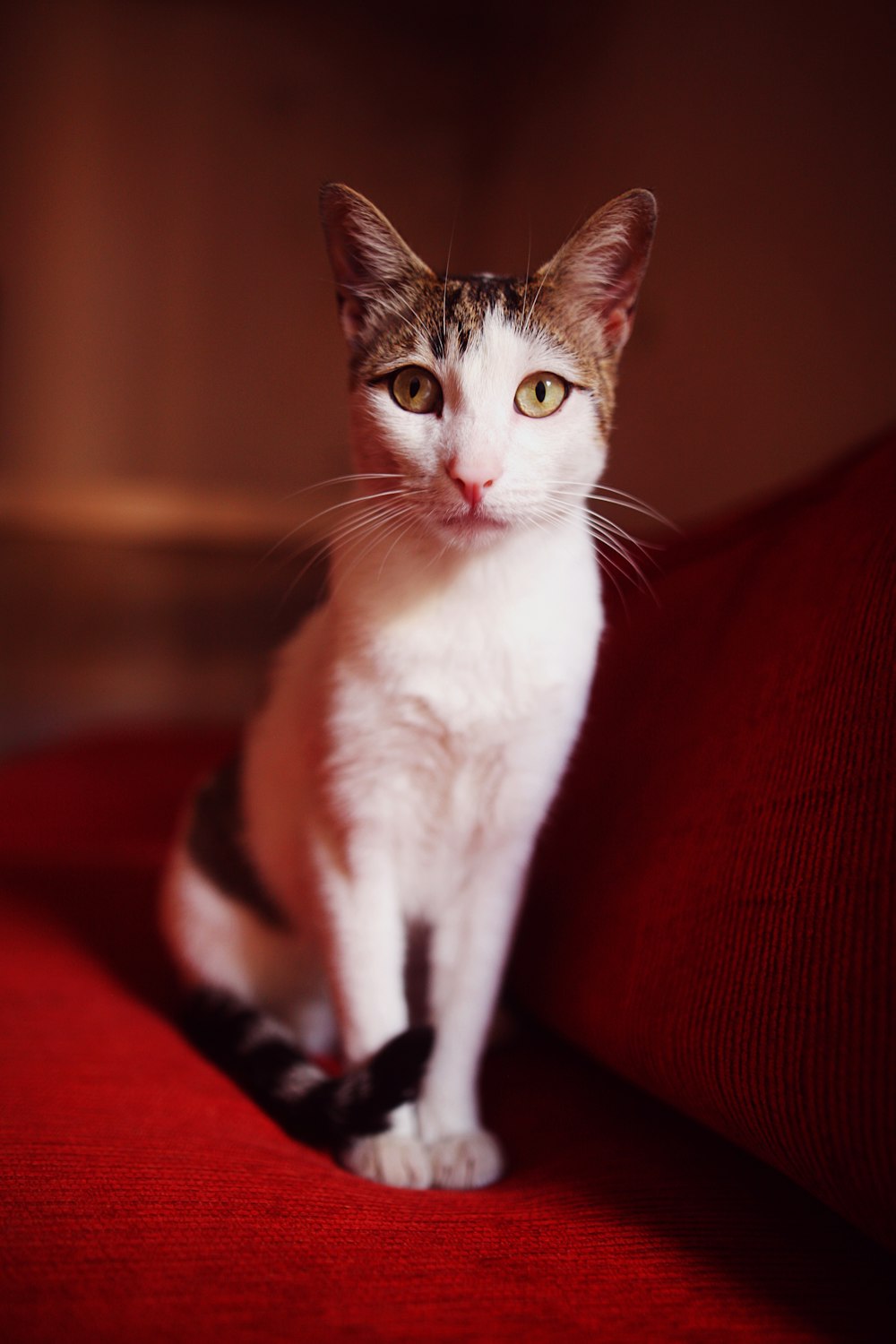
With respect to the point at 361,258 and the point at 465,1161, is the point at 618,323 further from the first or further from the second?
the point at 465,1161

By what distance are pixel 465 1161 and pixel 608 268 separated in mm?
990

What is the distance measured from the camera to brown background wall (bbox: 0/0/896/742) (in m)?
1.53

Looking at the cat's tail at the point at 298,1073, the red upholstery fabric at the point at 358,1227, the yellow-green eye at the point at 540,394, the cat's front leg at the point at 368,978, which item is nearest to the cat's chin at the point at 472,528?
the yellow-green eye at the point at 540,394

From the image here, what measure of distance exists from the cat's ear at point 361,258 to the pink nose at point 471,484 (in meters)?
0.28

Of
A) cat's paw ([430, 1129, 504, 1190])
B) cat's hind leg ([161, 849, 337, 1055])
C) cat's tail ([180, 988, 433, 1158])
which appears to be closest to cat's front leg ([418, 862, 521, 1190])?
cat's paw ([430, 1129, 504, 1190])

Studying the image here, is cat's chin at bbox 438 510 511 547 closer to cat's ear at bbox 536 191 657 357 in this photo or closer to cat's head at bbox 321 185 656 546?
cat's head at bbox 321 185 656 546

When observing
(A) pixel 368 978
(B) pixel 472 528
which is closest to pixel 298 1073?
(A) pixel 368 978

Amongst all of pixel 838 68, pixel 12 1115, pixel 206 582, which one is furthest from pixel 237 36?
pixel 12 1115

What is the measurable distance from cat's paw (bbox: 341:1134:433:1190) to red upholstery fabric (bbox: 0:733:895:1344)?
3 centimetres

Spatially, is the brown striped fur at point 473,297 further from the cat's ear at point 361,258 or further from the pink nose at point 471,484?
the pink nose at point 471,484

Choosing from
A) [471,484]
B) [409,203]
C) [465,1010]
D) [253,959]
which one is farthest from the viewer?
[409,203]

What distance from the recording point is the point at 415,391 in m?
0.96

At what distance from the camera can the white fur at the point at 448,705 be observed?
36.1 inches

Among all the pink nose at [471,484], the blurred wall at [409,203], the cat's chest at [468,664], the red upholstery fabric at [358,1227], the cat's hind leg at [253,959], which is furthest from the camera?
the blurred wall at [409,203]
